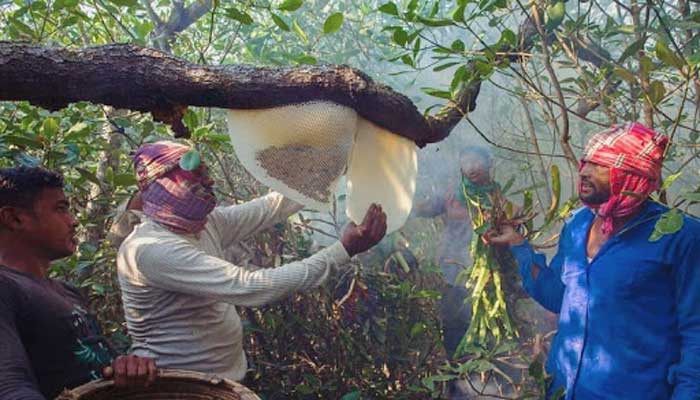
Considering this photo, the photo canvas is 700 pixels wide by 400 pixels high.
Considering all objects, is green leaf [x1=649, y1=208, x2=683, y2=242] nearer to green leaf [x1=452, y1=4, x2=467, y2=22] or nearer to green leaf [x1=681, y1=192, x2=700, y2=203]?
green leaf [x1=681, y1=192, x2=700, y2=203]

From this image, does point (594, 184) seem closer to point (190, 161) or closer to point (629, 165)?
point (629, 165)

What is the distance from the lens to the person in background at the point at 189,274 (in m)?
2.44

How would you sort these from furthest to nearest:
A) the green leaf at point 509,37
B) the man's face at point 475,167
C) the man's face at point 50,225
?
the man's face at point 475,167, the green leaf at point 509,37, the man's face at point 50,225

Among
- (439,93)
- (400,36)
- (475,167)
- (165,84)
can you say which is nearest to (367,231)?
(439,93)

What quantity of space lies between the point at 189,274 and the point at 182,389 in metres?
0.49

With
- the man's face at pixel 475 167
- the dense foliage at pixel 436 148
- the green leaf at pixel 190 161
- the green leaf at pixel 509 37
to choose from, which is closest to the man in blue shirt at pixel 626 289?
the dense foliage at pixel 436 148

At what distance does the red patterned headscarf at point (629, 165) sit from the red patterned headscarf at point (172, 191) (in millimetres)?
1770

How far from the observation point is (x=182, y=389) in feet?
7.03

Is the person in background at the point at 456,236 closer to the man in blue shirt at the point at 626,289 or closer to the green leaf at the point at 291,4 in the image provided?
the man in blue shirt at the point at 626,289

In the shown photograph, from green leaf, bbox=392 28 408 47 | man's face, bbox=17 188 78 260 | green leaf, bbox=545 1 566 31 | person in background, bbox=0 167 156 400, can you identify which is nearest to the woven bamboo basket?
person in background, bbox=0 167 156 400

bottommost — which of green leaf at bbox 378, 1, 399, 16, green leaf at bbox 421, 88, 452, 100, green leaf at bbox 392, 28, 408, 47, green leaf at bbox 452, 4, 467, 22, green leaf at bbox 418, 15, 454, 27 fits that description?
green leaf at bbox 421, 88, 452, 100

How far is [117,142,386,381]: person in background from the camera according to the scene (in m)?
2.44

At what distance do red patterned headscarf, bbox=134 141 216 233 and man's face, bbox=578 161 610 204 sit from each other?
168 centimetres

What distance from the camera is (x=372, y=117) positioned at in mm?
2225
